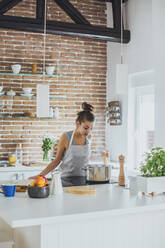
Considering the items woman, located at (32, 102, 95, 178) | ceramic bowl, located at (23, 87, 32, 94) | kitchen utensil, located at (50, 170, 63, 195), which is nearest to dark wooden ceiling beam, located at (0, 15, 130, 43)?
ceramic bowl, located at (23, 87, 32, 94)

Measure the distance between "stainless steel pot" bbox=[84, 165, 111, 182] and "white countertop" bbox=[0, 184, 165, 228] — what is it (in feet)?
1.18

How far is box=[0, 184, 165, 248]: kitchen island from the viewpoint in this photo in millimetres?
2289

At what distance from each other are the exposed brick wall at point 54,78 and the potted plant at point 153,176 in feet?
10.1

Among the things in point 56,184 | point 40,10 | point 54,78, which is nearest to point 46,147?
point 54,78

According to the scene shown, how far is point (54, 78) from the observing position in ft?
19.5

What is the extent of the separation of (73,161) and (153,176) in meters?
1.22

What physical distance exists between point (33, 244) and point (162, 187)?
1.09 meters

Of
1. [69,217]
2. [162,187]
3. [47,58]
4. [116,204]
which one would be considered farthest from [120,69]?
[47,58]

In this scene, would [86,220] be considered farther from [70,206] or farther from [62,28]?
[62,28]

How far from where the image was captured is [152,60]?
5090 mm

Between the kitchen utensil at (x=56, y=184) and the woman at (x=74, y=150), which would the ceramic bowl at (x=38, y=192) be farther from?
the woman at (x=74, y=150)

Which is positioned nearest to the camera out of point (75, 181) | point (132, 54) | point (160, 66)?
point (75, 181)

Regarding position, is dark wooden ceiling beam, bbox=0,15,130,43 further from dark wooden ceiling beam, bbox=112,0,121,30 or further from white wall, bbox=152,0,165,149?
white wall, bbox=152,0,165,149

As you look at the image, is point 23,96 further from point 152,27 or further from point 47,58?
point 152,27
